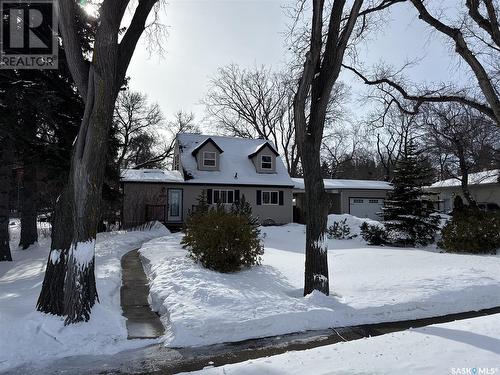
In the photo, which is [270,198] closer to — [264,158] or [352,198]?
[264,158]

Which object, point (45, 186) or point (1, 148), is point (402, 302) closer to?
point (1, 148)

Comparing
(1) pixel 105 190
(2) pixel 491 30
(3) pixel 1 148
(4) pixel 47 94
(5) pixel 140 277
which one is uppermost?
(2) pixel 491 30

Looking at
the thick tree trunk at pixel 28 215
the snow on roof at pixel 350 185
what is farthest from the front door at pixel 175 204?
the snow on roof at pixel 350 185

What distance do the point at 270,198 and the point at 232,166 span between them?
12.2ft

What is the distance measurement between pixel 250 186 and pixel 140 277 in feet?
62.6

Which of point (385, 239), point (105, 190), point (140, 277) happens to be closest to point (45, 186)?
point (105, 190)

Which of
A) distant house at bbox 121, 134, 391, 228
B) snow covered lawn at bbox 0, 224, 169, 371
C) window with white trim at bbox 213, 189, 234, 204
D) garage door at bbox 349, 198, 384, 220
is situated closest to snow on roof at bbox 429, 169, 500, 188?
garage door at bbox 349, 198, 384, 220

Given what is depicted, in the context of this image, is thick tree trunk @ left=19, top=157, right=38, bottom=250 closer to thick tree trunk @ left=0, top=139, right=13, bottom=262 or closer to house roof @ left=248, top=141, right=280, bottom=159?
thick tree trunk @ left=0, top=139, right=13, bottom=262

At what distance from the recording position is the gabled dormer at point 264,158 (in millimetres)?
31750

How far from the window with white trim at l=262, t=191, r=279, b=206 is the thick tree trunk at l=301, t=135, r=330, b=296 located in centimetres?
2159

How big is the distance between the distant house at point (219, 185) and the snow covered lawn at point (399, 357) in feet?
69.3

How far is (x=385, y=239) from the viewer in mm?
18531

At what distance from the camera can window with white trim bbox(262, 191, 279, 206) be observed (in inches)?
1203

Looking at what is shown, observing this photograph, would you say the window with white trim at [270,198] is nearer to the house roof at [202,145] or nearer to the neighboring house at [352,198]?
the neighboring house at [352,198]
